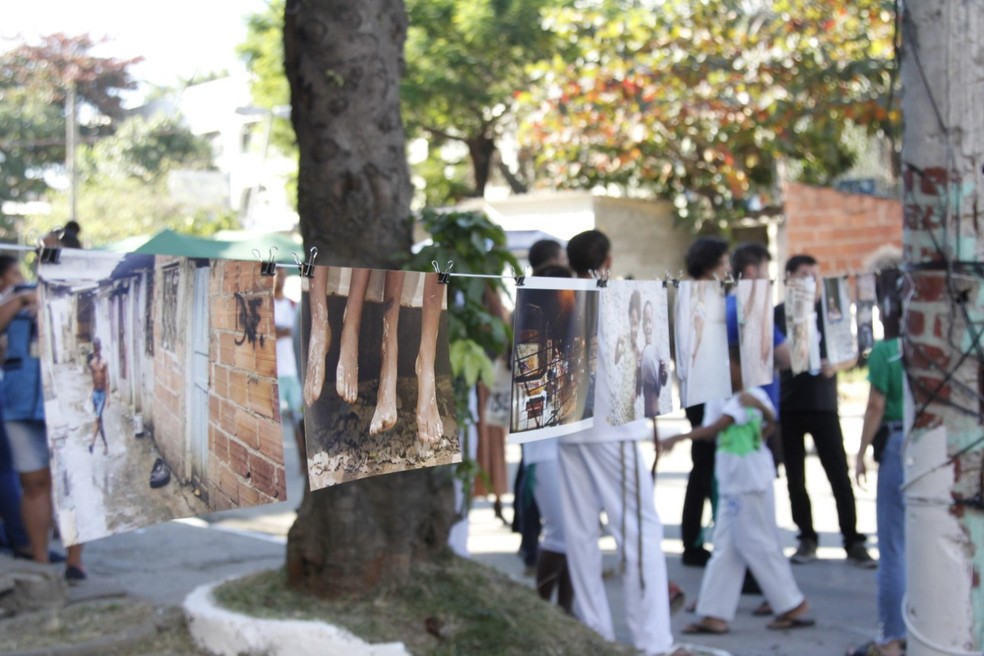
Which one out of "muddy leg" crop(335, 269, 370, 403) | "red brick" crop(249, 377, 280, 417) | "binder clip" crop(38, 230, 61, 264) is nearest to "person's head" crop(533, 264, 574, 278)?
"muddy leg" crop(335, 269, 370, 403)

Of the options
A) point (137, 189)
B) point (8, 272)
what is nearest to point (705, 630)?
point (8, 272)

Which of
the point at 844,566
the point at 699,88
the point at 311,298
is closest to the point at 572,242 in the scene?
the point at 311,298

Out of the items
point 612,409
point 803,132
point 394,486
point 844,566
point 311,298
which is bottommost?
point 844,566

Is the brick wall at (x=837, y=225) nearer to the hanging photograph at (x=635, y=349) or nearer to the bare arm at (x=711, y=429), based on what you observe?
the bare arm at (x=711, y=429)

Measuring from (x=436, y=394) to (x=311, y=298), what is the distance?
61 centimetres

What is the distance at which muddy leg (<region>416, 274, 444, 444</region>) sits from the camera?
3.74 m

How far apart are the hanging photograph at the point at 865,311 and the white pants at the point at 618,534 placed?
1.85 meters

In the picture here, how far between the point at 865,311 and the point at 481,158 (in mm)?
17200

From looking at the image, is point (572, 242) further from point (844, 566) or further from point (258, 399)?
point (844, 566)

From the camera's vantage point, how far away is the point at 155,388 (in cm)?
327

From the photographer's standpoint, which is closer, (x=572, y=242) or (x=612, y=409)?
(x=612, y=409)

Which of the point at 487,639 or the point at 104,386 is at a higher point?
the point at 104,386

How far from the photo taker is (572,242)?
546cm

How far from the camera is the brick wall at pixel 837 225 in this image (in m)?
15.0
